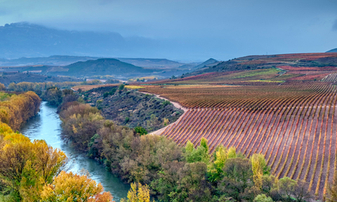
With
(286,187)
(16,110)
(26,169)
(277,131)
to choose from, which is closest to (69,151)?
(16,110)

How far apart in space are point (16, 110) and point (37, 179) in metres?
68.5

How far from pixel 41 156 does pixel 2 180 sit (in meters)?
5.29

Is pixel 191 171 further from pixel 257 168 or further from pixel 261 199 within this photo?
pixel 261 199

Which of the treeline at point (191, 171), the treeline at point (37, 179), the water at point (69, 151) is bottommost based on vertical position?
the water at point (69, 151)

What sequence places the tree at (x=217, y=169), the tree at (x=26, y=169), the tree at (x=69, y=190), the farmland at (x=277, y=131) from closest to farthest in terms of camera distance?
1. the tree at (x=69, y=190)
2. the tree at (x=26, y=169)
3. the tree at (x=217, y=169)
4. the farmland at (x=277, y=131)

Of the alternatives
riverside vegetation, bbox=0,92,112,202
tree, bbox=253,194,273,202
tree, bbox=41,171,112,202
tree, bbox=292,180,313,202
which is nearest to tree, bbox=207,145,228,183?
tree, bbox=253,194,273,202

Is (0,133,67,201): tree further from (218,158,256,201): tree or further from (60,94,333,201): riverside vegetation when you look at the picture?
(218,158,256,201): tree

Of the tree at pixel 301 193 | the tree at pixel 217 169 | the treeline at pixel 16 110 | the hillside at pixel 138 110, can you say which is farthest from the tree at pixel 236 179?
the treeline at pixel 16 110

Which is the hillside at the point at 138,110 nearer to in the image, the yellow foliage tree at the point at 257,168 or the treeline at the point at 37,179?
the yellow foliage tree at the point at 257,168

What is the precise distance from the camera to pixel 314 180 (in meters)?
42.6

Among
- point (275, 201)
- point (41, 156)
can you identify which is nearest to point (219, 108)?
point (275, 201)

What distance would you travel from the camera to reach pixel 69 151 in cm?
7562

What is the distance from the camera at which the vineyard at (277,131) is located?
47.0m

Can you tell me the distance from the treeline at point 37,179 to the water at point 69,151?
58.1ft
